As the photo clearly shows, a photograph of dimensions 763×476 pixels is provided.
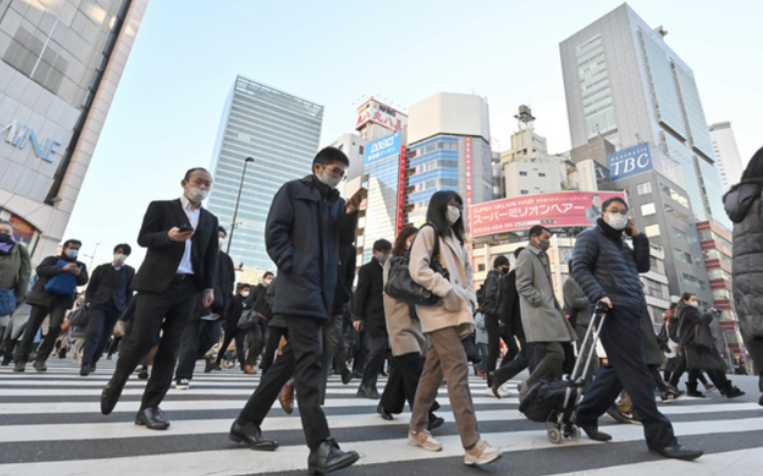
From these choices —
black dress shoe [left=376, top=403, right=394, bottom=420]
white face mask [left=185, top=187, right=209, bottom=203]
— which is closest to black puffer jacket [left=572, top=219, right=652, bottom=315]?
black dress shoe [left=376, top=403, right=394, bottom=420]

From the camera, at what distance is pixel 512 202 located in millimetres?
46094

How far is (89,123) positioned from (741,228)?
2802 cm

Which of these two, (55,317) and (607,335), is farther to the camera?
(55,317)

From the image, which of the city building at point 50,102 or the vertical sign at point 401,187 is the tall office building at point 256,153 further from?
the city building at point 50,102

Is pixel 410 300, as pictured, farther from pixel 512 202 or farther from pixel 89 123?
pixel 512 202

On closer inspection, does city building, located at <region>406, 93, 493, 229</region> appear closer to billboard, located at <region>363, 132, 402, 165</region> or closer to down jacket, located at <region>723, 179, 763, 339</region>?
billboard, located at <region>363, 132, 402, 165</region>

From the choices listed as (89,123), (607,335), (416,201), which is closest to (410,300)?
(607,335)

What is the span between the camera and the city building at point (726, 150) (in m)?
151

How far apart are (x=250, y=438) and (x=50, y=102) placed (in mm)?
25147

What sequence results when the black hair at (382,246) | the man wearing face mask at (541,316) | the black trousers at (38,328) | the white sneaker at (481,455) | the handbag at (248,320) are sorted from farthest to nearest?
the handbag at (248,320), the black trousers at (38,328), the black hair at (382,246), the man wearing face mask at (541,316), the white sneaker at (481,455)

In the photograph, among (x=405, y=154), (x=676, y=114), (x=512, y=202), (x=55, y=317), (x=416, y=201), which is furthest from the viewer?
(x=676, y=114)

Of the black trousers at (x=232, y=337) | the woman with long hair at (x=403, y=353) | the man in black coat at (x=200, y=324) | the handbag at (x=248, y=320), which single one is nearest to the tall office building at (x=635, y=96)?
the black trousers at (x=232, y=337)

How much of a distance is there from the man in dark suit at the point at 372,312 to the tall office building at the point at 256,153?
113 meters

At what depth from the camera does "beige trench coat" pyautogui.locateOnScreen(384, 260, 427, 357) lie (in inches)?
129
